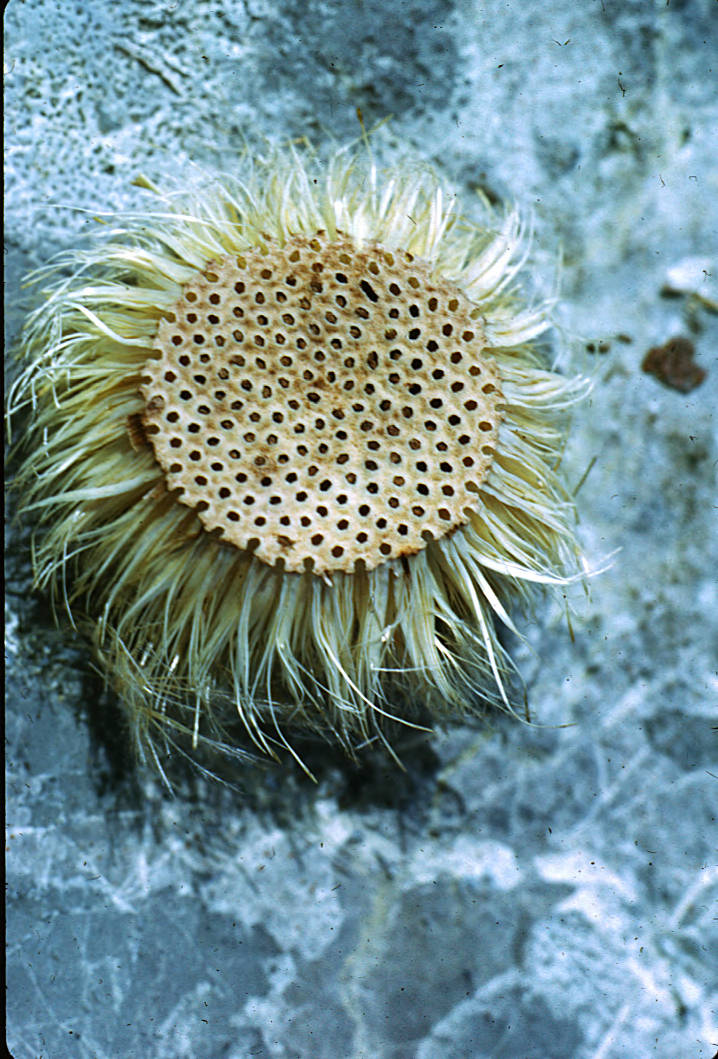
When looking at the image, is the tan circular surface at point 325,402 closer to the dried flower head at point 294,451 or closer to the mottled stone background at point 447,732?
the dried flower head at point 294,451

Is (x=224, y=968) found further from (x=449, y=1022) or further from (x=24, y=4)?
(x=24, y=4)

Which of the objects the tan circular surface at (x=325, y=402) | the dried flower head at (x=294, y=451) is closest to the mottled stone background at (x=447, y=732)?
the dried flower head at (x=294, y=451)

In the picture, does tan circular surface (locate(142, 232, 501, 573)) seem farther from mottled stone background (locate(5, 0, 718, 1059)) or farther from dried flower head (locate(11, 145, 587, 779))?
mottled stone background (locate(5, 0, 718, 1059))

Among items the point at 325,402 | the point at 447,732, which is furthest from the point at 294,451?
the point at 447,732

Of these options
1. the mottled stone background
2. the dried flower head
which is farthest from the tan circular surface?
the mottled stone background

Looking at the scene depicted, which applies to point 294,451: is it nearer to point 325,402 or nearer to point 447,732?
point 325,402
